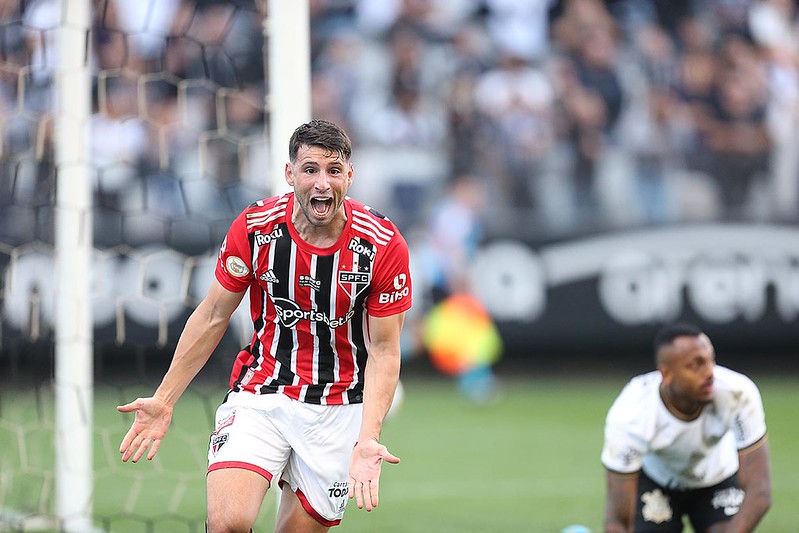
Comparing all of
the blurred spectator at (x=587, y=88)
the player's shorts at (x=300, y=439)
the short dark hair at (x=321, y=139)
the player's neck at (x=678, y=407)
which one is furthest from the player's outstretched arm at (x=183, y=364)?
the blurred spectator at (x=587, y=88)

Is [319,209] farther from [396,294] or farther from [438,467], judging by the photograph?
[438,467]

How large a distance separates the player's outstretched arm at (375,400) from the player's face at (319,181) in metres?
0.53

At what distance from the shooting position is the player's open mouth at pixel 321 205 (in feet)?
16.0

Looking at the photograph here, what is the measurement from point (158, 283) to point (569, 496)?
5.56 meters

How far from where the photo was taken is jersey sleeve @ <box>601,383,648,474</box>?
5957 millimetres

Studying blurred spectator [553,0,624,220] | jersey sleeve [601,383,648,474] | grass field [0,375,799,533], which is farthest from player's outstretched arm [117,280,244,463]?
blurred spectator [553,0,624,220]

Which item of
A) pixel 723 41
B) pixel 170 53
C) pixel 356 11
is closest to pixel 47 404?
pixel 170 53

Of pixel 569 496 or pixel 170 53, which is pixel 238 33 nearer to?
pixel 170 53

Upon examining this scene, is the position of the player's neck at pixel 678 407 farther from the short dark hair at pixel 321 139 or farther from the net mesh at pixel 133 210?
the net mesh at pixel 133 210

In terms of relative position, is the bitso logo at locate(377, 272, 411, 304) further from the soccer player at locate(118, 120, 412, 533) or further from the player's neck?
the player's neck

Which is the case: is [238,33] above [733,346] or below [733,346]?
above

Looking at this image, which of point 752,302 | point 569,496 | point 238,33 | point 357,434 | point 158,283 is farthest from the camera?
point 752,302

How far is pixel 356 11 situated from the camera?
50.4 ft

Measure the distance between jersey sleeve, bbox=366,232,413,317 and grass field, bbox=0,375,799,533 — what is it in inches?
108
